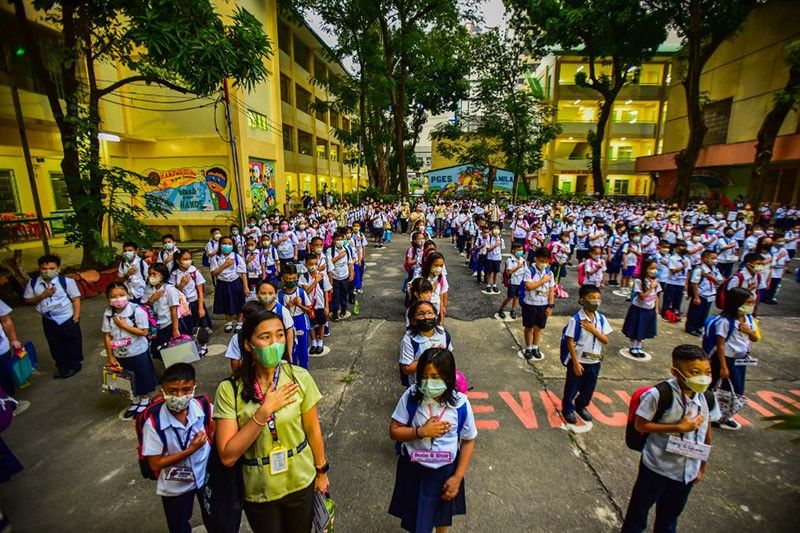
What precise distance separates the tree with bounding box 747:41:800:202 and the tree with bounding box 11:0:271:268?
21.2m

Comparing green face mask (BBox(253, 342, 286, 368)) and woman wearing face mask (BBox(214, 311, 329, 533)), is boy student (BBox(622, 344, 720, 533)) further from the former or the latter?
green face mask (BBox(253, 342, 286, 368))

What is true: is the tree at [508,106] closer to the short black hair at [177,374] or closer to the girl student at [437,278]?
the girl student at [437,278]

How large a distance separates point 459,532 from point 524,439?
1.46m

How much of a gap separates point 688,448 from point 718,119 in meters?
32.9

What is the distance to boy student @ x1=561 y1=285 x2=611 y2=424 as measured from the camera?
4.19m

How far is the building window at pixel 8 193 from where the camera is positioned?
14.5 meters

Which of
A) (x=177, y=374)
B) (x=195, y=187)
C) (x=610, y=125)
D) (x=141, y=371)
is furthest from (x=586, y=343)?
(x=610, y=125)

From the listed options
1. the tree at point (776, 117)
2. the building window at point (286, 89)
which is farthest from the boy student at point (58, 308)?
the tree at point (776, 117)

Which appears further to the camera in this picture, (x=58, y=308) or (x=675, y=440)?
(x=58, y=308)

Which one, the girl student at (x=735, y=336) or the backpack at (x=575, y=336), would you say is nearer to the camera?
the girl student at (x=735, y=336)

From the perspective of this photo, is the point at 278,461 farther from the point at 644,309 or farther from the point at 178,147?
the point at 178,147

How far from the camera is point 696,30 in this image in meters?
17.7

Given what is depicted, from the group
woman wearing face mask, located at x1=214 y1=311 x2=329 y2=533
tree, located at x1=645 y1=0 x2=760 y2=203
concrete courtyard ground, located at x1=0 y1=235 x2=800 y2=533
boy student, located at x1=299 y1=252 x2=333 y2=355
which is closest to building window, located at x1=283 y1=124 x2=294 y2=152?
concrete courtyard ground, located at x1=0 y1=235 x2=800 y2=533

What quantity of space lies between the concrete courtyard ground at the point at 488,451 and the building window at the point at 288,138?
65.1ft
